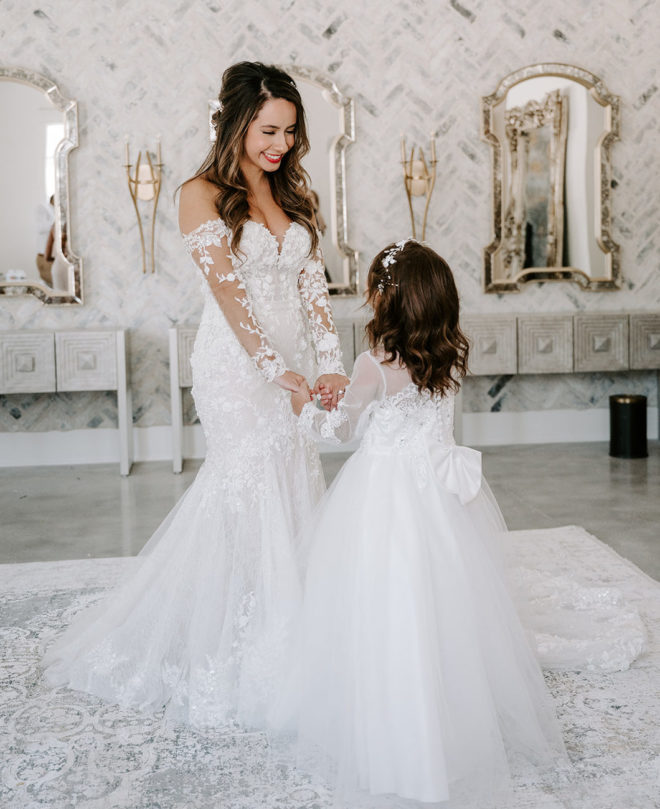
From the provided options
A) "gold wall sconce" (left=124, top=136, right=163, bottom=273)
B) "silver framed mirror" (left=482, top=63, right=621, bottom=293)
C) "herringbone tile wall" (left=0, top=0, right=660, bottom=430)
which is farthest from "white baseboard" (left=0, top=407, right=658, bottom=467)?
"gold wall sconce" (left=124, top=136, right=163, bottom=273)

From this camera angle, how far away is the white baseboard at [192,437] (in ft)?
20.1

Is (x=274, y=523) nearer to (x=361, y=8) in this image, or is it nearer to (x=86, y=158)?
(x=86, y=158)

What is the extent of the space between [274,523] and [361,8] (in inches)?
182

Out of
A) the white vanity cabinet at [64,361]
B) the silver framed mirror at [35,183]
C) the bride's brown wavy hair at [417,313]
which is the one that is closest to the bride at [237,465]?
the bride's brown wavy hair at [417,313]

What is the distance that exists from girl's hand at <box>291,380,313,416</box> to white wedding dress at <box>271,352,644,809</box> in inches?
3.6

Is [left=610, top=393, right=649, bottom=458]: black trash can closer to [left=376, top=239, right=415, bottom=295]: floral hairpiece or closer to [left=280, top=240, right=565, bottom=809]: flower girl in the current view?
[left=280, top=240, right=565, bottom=809]: flower girl

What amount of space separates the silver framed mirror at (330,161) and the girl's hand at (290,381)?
372 centimetres

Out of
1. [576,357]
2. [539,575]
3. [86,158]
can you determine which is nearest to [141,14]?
[86,158]

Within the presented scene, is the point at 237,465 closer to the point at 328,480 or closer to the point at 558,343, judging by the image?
the point at 328,480

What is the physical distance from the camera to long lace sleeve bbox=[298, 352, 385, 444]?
2129mm

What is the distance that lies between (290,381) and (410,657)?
84 cm

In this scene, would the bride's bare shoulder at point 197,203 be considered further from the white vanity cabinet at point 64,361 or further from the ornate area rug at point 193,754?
the white vanity cabinet at point 64,361

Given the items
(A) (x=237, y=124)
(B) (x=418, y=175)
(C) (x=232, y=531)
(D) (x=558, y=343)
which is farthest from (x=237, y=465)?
(B) (x=418, y=175)

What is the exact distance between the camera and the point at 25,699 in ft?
8.00
